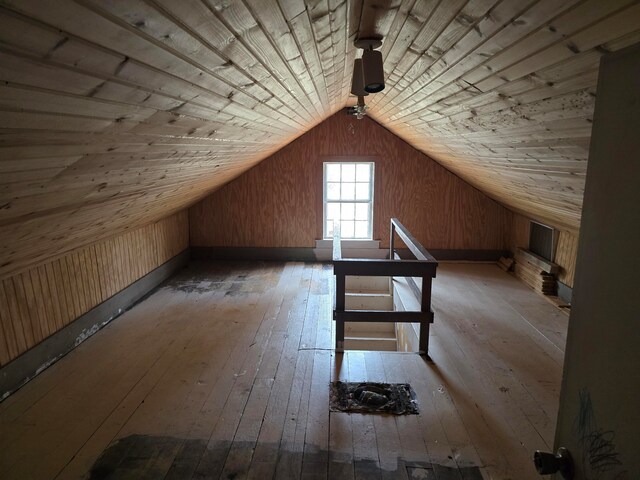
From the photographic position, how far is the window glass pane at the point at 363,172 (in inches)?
248

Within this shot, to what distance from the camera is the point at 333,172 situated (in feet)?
20.8

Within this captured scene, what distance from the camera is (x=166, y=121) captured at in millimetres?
1657

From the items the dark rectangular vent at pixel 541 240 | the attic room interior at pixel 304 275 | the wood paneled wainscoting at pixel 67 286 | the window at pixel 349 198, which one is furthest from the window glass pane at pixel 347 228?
the wood paneled wainscoting at pixel 67 286

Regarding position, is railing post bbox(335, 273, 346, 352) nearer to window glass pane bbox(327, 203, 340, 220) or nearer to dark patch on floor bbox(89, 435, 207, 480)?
dark patch on floor bbox(89, 435, 207, 480)

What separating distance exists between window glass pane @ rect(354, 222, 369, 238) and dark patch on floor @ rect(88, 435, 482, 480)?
4535mm

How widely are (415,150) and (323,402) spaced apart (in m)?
4.44

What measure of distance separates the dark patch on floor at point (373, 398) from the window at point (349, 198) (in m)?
3.70

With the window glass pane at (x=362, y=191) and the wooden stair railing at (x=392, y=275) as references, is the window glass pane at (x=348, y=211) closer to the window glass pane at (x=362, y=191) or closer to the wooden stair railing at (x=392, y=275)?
the window glass pane at (x=362, y=191)

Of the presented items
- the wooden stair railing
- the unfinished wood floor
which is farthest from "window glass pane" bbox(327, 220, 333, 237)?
the wooden stair railing

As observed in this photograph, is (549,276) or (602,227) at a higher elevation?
(602,227)

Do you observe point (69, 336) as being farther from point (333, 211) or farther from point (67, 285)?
point (333, 211)

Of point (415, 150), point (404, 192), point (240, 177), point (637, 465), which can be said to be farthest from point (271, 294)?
point (637, 465)

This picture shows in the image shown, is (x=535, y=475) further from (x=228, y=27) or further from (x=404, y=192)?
(x=404, y=192)

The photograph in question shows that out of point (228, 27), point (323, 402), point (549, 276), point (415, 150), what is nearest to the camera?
point (228, 27)
